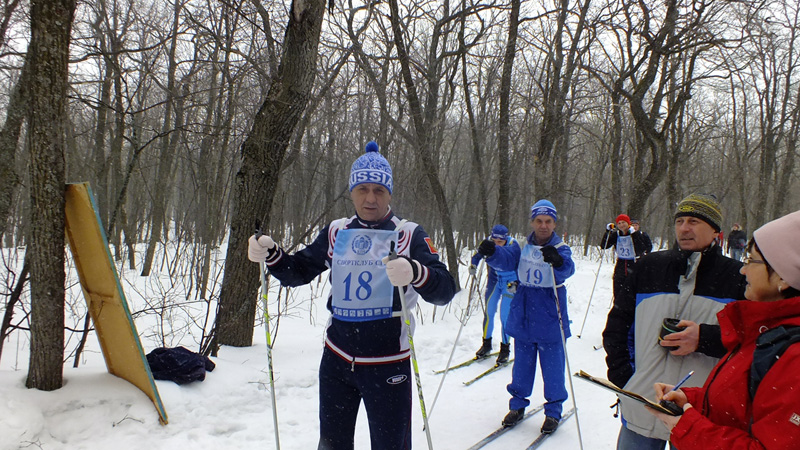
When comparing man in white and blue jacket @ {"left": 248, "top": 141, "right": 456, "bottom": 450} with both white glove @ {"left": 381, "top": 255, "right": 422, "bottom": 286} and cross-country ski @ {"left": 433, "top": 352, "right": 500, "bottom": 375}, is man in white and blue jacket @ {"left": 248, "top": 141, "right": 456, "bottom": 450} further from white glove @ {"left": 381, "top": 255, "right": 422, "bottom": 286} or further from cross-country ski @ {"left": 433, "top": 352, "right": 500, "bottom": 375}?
cross-country ski @ {"left": 433, "top": 352, "right": 500, "bottom": 375}

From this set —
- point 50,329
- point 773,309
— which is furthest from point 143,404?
point 773,309

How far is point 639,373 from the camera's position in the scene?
2180 mm

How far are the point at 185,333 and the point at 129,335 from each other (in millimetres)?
2134

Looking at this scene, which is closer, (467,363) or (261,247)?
(261,247)

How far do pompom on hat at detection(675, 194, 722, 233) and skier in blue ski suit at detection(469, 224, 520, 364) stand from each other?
2.12 meters

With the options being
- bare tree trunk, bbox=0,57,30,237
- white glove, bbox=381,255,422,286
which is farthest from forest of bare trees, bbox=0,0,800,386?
white glove, bbox=381,255,422,286

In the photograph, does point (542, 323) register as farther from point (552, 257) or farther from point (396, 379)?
point (396, 379)

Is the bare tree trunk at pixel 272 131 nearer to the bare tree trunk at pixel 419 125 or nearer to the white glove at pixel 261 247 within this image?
the white glove at pixel 261 247

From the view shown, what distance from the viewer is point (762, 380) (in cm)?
120

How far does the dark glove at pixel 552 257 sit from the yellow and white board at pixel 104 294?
3.36m

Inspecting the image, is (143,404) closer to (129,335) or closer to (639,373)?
(129,335)

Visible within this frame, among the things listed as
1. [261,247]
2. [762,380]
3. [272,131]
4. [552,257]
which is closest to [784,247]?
[762,380]

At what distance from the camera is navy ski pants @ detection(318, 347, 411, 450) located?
2.19m

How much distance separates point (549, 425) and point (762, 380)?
9.44 feet
